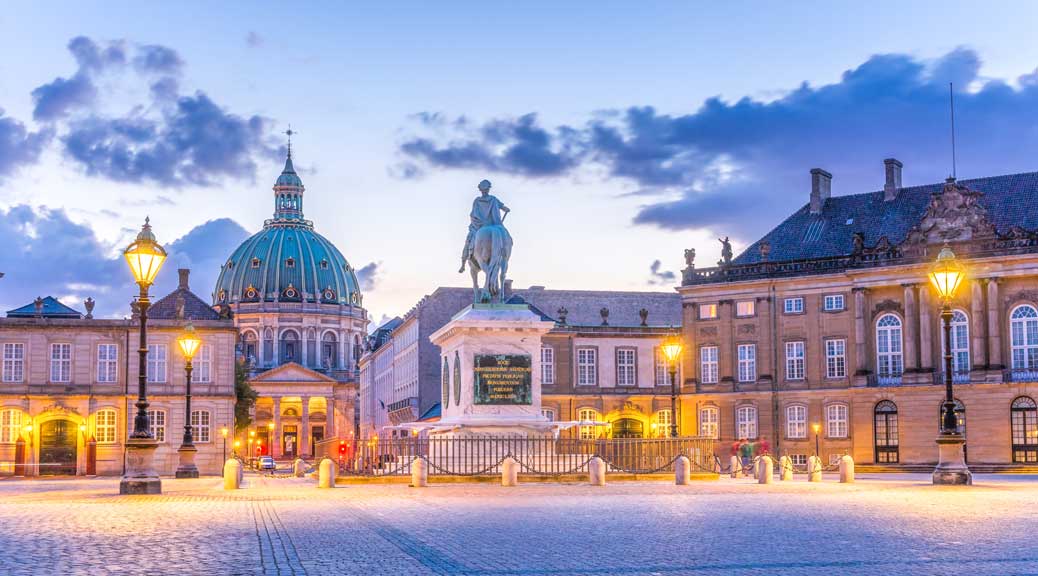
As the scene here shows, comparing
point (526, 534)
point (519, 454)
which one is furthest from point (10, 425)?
point (526, 534)

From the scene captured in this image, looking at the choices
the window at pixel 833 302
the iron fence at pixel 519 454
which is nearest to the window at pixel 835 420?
the window at pixel 833 302

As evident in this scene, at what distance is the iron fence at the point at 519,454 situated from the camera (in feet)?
110

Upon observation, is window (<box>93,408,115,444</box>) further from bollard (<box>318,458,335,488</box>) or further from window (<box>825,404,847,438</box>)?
bollard (<box>318,458,335,488</box>)

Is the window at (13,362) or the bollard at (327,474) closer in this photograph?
the bollard at (327,474)

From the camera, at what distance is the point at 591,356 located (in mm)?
87875

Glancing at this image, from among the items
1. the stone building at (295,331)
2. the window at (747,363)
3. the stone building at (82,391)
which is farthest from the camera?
the stone building at (295,331)

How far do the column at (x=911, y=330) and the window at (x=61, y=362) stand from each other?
4189 cm

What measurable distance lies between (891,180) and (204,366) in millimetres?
38108

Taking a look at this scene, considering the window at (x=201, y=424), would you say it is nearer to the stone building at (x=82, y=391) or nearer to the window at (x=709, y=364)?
the stone building at (x=82, y=391)

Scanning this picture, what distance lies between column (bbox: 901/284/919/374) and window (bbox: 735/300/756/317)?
9056mm

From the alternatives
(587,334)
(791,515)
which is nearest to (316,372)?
(587,334)

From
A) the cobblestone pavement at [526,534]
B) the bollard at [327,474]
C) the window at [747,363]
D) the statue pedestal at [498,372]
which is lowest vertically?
the cobblestone pavement at [526,534]

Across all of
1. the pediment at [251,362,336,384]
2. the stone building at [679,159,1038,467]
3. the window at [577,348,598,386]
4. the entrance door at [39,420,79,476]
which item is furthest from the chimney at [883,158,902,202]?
the pediment at [251,362,336,384]

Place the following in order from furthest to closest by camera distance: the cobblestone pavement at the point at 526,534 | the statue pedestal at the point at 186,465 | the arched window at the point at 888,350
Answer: the arched window at the point at 888,350, the statue pedestal at the point at 186,465, the cobblestone pavement at the point at 526,534
